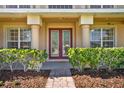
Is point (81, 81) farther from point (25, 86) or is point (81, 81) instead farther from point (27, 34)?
point (27, 34)

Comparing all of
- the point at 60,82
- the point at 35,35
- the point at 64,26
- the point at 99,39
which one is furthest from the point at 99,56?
the point at 64,26

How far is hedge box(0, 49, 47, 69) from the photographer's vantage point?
37.3 ft

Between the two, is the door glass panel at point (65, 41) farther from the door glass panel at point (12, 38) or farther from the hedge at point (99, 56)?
the hedge at point (99, 56)

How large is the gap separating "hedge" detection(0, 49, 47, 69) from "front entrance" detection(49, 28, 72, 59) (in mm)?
5895

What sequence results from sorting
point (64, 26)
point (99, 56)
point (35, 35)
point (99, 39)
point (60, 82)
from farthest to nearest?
point (64, 26)
point (99, 39)
point (35, 35)
point (99, 56)
point (60, 82)

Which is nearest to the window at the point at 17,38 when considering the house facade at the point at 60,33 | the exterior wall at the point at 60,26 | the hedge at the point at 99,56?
the house facade at the point at 60,33

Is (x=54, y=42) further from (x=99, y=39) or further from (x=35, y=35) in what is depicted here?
(x=35, y=35)

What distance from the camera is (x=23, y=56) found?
37.3 feet

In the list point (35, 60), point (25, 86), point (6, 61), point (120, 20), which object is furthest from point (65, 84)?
point (120, 20)

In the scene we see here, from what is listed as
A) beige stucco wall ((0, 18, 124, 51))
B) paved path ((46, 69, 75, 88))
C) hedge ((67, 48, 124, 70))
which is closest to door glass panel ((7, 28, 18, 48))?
beige stucco wall ((0, 18, 124, 51))

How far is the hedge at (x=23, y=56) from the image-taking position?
1136 cm

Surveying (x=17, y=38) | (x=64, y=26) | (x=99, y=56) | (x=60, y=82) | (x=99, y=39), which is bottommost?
(x=60, y=82)

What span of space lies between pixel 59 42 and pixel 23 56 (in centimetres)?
638
